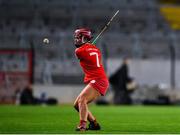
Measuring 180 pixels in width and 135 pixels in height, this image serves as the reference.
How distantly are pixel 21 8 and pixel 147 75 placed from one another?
31.0 ft

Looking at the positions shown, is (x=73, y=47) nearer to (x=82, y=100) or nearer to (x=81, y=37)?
(x=81, y=37)

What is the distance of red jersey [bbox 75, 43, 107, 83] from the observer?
1329cm

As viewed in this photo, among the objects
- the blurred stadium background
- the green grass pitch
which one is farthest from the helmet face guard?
the blurred stadium background

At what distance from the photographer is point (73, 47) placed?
32.2 m

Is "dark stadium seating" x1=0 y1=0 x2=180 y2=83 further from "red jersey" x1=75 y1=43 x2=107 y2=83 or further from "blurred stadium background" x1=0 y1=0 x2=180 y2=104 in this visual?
"red jersey" x1=75 y1=43 x2=107 y2=83

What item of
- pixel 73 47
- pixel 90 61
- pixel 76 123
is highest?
pixel 90 61

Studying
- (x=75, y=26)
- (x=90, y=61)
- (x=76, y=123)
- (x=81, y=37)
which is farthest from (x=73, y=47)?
(x=90, y=61)

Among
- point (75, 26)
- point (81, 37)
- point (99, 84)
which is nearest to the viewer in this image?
point (99, 84)

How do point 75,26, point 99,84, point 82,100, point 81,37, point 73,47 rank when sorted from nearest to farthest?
point 82,100 < point 99,84 < point 81,37 < point 73,47 < point 75,26

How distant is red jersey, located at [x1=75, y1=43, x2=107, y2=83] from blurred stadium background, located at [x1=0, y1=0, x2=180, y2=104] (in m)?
17.3

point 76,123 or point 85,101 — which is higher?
point 85,101

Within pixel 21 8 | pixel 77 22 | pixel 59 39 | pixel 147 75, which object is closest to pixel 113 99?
pixel 147 75

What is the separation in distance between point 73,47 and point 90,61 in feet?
62.1

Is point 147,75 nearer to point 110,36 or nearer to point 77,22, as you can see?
point 110,36
